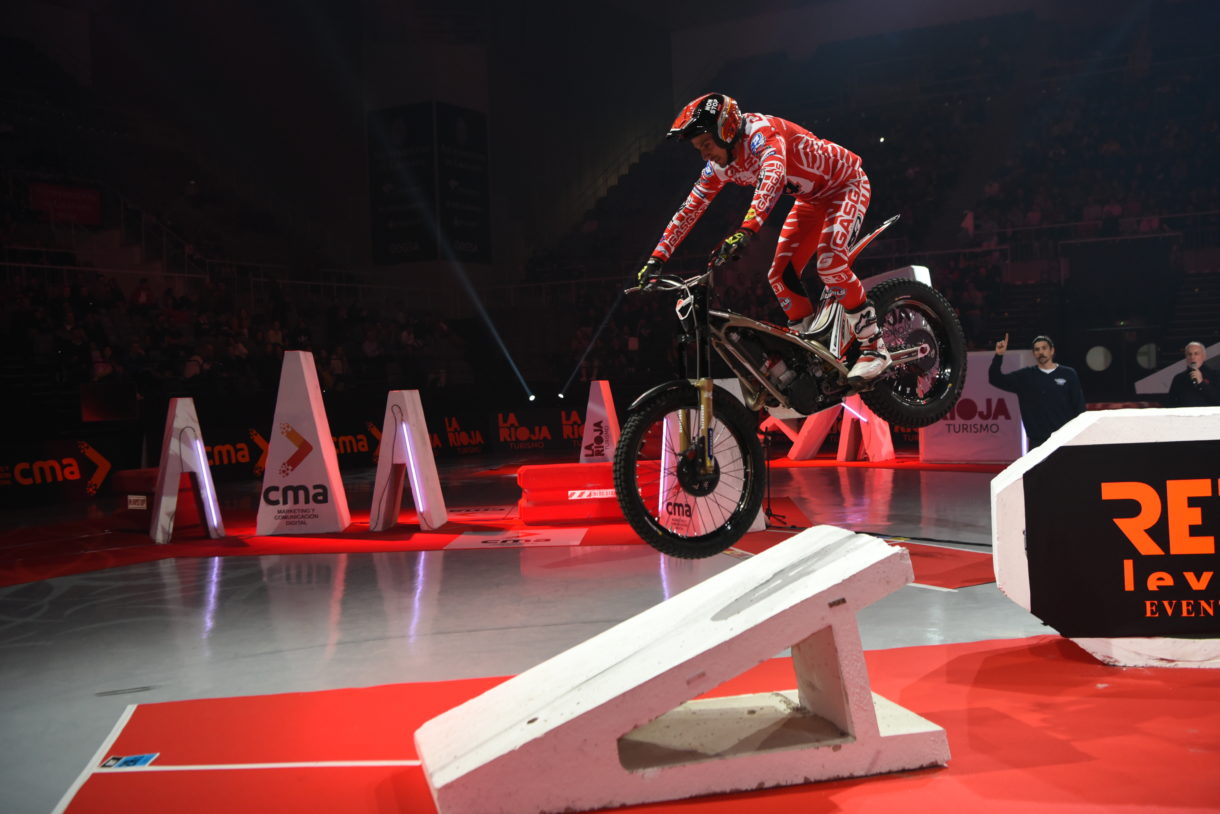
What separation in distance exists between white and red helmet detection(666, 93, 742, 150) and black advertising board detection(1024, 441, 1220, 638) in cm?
229

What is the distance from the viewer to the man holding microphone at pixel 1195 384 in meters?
8.88

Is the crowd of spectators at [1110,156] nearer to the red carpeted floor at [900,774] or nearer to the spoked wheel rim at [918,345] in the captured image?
the spoked wheel rim at [918,345]

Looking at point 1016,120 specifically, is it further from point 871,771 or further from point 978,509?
point 871,771

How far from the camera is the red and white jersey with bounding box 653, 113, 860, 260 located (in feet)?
12.8

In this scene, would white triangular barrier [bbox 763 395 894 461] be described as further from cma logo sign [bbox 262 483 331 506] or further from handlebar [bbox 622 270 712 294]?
handlebar [bbox 622 270 712 294]

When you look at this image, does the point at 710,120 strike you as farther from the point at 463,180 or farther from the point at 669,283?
the point at 463,180

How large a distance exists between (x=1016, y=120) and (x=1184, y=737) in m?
21.0

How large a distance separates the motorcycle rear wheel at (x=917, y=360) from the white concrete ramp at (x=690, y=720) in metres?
0.73

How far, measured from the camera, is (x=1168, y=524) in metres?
4.69

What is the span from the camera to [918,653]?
5289 millimetres

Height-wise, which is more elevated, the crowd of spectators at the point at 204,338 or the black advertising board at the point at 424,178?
the black advertising board at the point at 424,178

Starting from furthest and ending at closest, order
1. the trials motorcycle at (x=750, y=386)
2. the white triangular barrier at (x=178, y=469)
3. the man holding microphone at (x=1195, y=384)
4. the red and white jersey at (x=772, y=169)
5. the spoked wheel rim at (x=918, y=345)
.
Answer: the white triangular barrier at (x=178, y=469), the man holding microphone at (x=1195, y=384), the spoked wheel rim at (x=918, y=345), the red and white jersey at (x=772, y=169), the trials motorcycle at (x=750, y=386)

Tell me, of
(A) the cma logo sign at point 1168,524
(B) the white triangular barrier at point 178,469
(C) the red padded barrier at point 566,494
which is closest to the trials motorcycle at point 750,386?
(A) the cma logo sign at point 1168,524

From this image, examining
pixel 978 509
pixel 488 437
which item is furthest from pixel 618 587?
pixel 488 437
